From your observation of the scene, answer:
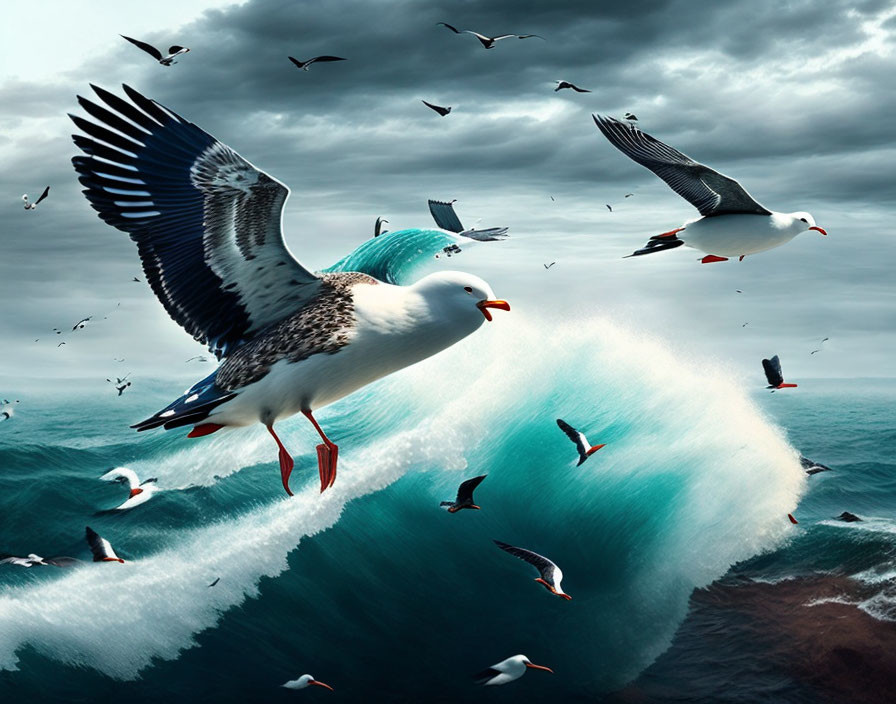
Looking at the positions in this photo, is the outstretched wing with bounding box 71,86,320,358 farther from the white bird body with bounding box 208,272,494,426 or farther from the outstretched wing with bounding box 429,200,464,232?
the outstretched wing with bounding box 429,200,464,232

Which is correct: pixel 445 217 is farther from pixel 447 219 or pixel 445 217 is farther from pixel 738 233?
pixel 738 233

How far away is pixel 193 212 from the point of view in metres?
6.25

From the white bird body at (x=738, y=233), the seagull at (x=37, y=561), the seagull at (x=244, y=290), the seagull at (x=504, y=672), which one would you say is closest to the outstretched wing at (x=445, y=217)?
the white bird body at (x=738, y=233)

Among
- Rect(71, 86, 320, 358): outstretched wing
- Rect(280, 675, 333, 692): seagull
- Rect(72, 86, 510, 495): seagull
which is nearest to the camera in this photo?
Rect(72, 86, 510, 495): seagull

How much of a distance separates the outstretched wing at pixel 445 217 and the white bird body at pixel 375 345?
391 centimetres

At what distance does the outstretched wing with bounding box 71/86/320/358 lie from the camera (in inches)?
239

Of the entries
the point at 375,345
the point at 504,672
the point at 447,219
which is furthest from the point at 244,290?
the point at 504,672

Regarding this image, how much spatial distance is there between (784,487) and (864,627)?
5.38 metres

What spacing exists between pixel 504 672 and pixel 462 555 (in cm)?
474

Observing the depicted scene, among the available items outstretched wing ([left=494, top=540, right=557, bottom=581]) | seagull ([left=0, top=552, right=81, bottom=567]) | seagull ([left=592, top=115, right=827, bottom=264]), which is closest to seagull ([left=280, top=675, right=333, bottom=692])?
seagull ([left=0, top=552, right=81, bottom=567])

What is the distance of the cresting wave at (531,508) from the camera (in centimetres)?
1230

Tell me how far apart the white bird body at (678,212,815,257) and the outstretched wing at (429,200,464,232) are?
2.58 meters

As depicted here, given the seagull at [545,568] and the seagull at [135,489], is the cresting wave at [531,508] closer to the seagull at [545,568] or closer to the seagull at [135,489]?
the seagull at [135,489]

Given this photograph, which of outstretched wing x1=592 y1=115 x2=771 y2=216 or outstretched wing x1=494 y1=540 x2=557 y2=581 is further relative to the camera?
outstretched wing x1=494 y1=540 x2=557 y2=581
